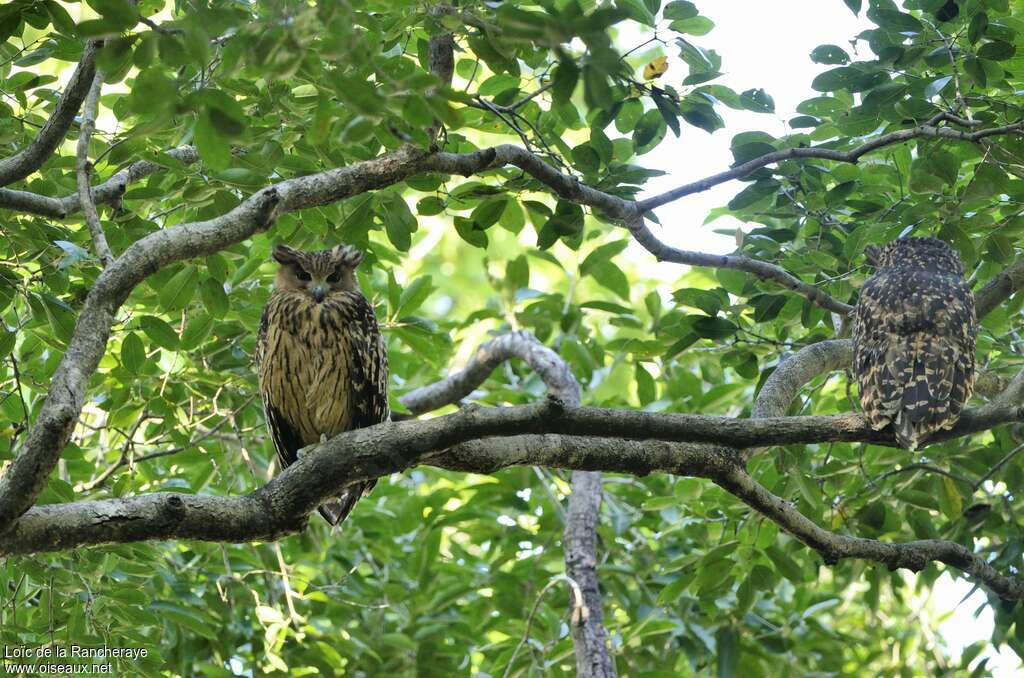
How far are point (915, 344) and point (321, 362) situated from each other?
8.45 ft

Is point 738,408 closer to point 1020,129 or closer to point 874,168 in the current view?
point 874,168

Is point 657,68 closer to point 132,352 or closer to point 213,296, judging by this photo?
point 213,296

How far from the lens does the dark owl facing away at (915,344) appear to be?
4152 mm

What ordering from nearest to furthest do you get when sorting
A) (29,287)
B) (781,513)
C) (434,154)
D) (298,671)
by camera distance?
(434,154), (781,513), (29,287), (298,671)

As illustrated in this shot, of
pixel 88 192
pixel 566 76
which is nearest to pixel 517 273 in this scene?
pixel 88 192

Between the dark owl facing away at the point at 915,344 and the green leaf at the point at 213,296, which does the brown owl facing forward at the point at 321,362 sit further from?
the dark owl facing away at the point at 915,344

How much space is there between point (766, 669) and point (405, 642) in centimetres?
229

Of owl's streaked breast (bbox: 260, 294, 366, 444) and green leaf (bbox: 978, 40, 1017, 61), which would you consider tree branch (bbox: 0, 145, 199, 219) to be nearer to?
owl's streaked breast (bbox: 260, 294, 366, 444)

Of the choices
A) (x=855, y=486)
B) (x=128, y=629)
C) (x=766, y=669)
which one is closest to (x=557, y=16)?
(x=128, y=629)

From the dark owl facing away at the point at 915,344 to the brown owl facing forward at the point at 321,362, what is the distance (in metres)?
2.07

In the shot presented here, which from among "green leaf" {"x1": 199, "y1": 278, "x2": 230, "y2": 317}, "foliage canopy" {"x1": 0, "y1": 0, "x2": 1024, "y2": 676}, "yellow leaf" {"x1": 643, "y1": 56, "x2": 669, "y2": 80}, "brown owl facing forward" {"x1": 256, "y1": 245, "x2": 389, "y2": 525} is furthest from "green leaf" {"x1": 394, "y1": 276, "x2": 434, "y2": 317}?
"yellow leaf" {"x1": 643, "y1": 56, "x2": 669, "y2": 80}

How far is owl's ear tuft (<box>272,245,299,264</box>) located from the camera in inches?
189

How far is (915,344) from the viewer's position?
4609mm

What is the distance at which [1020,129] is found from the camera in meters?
3.88
